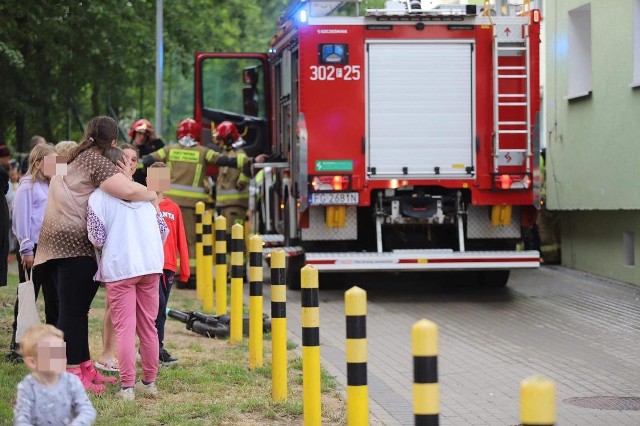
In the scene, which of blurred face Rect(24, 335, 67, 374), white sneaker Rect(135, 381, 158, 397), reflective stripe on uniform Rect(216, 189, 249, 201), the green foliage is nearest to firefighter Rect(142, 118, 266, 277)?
reflective stripe on uniform Rect(216, 189, 249, 201)

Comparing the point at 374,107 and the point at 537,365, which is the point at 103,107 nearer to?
the point at 374,107

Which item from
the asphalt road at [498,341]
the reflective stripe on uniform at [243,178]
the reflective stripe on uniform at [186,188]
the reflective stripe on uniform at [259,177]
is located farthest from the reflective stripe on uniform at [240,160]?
the reflective stripe on uniform at [259,177]

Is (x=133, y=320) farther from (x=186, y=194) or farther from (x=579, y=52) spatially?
(x=579, y=52)

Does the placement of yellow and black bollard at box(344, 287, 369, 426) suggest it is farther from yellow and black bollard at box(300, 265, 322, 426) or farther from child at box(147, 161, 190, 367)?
child at box(147, 161, 190, 367)

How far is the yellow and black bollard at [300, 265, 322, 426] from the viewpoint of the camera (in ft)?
24.8

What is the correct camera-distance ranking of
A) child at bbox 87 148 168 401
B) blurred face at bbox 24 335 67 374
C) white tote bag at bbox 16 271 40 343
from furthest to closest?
white tote bag at bbox 16 271 40 343 < child at bbox 87 148 168 401 < blurred face at bbox 24 335 67 374

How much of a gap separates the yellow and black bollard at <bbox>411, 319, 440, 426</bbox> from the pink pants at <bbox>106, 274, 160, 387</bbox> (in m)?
3.74

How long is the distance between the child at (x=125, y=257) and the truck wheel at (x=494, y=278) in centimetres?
891

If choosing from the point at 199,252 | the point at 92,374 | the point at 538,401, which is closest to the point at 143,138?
the point at 199,252

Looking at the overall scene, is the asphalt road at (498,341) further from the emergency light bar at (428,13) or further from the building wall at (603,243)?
the emergency light bar at (428,13)

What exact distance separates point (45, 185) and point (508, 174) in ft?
22.6

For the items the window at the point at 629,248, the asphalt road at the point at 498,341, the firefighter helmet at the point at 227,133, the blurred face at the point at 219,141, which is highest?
the firefighter helmet at the point at 227,133

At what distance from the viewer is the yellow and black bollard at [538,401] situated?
3.93 meters

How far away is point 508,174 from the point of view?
50.7 ft
